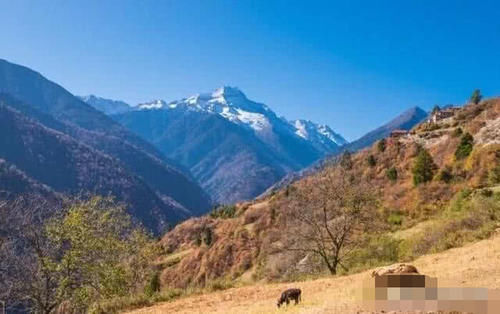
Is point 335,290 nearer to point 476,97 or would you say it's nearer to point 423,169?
point 423,169

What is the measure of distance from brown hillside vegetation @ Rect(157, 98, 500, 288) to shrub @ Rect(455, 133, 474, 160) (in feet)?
0.52

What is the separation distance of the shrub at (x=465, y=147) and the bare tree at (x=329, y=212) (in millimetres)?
40012

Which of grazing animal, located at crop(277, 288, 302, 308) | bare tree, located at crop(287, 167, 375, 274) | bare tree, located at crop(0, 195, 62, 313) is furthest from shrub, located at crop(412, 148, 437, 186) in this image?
grazing animal, located at crop(277, 288, 302, 308)

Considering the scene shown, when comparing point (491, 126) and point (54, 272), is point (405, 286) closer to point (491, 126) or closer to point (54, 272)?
point (54, 272)

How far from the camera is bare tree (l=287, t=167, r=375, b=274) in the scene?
4678cm

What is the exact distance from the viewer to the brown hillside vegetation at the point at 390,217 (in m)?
45.5

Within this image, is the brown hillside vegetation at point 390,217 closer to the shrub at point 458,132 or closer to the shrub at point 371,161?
the shrub at point 371,161

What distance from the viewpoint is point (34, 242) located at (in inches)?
1518

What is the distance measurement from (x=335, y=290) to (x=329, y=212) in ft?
72.2

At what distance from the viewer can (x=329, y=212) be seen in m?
47.7

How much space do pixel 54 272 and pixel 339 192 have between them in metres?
24.9

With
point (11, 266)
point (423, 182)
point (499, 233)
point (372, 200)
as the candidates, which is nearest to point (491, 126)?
point (423, 182)

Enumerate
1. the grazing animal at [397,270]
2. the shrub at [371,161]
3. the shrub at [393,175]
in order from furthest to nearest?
the shrub at [371,161], the shrub at [393,175], the grazing animal at [397,270]

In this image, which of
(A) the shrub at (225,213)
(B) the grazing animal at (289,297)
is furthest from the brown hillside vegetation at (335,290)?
(A) the shrub at (225,213)
